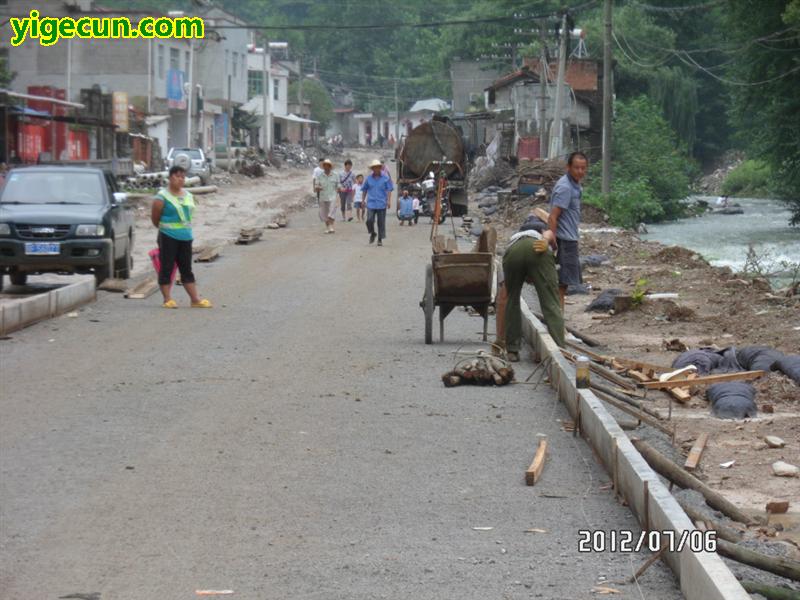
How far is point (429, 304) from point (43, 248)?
7034 millimetres

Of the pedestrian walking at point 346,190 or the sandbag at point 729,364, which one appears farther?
the pedestrian walking at point 346,190

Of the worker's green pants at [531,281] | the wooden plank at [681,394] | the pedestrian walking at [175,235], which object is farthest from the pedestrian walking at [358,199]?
the wooden plank at [681,394]

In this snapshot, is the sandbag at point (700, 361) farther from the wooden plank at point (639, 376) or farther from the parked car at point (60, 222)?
the parked car at point (60, 222)

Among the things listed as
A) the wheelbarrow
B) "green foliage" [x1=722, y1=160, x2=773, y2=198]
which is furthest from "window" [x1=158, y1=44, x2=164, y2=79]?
the wheelbarrow

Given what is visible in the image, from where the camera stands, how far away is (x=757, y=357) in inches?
485

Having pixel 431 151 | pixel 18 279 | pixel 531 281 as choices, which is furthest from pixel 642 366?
pixel 431 151

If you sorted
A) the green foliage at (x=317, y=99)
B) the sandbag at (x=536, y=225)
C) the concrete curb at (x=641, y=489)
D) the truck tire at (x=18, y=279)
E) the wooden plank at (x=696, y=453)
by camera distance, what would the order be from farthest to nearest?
the green foliage at (x=317, y=99)
the truck tire at (x=18, y=279)
the sandbag at (x=536, y=225)
the wooden plank at (x=696, y=453)
the concrete curb at (x=641, y=489)

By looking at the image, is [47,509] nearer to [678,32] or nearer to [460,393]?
[460,393]

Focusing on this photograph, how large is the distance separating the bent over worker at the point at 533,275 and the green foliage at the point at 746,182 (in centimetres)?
5353

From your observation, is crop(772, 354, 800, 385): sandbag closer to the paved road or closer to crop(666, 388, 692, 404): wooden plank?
crop(666, 388, 692, 404): wooden plank

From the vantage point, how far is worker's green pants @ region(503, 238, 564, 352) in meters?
12.2

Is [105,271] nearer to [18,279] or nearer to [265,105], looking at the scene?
[18,279]

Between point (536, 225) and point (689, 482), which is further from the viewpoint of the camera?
point (536, 225)

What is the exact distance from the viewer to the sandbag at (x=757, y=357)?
1210 cm
